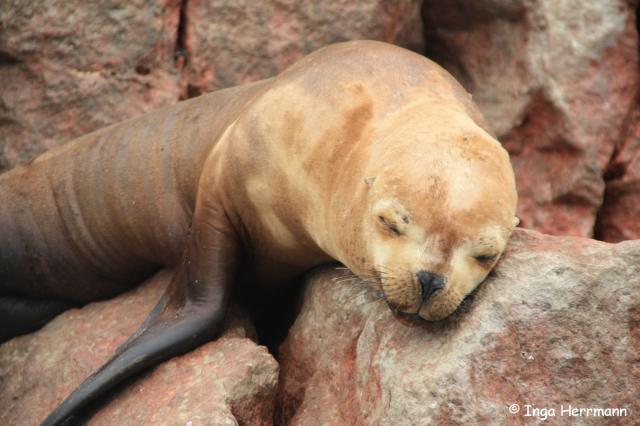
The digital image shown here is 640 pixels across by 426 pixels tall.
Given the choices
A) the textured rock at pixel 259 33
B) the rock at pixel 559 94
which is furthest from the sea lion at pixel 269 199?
the rock at pixel 559 94

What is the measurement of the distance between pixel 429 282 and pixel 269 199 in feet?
4.69

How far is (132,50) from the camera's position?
759 cm

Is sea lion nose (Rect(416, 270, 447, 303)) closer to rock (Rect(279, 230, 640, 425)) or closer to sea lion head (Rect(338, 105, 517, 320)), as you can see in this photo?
sea lion head (Rect(338, 105, 517, 320))

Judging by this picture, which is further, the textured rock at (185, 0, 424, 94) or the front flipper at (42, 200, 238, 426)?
the textured rock at (185, 0, 424, 94)

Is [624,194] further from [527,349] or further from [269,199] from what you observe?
[527,349]

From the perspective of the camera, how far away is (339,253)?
5.22 metres

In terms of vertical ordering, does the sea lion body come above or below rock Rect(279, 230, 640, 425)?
below

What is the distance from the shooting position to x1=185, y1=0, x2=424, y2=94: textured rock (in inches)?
301

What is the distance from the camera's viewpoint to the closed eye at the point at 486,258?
461 cm

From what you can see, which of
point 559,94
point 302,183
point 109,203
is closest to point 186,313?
point 302,183

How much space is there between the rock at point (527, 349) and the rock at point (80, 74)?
132 inches

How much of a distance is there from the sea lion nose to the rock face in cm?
350

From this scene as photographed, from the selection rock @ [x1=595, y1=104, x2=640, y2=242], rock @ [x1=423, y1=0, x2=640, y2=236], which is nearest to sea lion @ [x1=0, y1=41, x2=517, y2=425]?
rock @ [x1=423, y1=0, x2=640, y2=236]

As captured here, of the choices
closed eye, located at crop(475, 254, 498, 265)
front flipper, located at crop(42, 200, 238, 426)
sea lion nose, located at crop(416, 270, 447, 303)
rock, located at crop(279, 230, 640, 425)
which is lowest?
front flipper, located at crop(42, 200, 238, 426)
